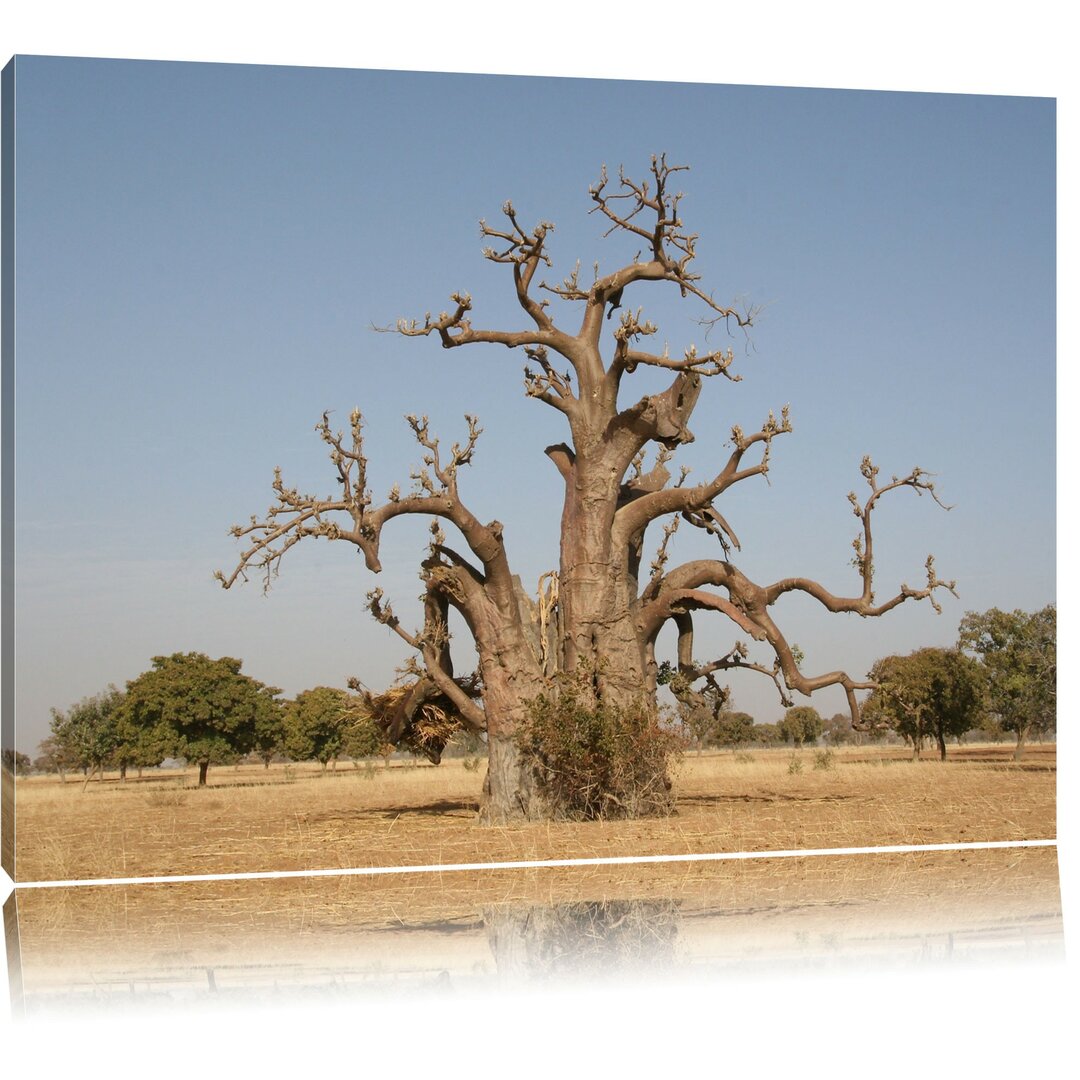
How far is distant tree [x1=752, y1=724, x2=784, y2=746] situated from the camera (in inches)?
2660

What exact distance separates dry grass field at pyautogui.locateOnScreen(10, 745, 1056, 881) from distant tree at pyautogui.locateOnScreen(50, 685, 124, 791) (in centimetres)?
830

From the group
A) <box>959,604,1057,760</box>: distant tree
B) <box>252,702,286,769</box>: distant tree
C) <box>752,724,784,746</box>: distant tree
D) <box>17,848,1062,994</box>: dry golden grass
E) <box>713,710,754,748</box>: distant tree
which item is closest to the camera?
<box>17,848,1062,994</box>: dry golden grass

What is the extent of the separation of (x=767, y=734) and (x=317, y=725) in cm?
3140

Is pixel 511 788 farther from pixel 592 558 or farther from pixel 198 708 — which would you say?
pixel 198 708

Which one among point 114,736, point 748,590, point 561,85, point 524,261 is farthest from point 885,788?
point 114,736

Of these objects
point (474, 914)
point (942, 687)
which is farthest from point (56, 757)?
point (474, 914)

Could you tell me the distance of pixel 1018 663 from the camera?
104ft

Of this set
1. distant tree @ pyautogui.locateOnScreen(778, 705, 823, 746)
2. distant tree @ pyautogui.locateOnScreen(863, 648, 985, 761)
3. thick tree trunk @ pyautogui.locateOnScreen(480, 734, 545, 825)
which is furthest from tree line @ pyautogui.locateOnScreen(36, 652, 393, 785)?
distant tree @ pyautogui.locateOnScreen(778, 705, 823, 746)

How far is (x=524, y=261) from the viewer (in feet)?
53.8

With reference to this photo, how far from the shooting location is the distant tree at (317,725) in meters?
41.0

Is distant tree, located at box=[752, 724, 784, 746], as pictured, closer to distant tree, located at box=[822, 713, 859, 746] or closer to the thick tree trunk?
distant tree, located at box=[822, 713, 859, 746]

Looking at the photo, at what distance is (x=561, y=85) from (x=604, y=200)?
6.92ft

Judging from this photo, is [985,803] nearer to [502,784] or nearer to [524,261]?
[502,784]

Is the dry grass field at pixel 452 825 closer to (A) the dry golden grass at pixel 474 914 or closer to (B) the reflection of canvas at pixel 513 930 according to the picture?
(A) the dry golden grass at pixel 474 914
